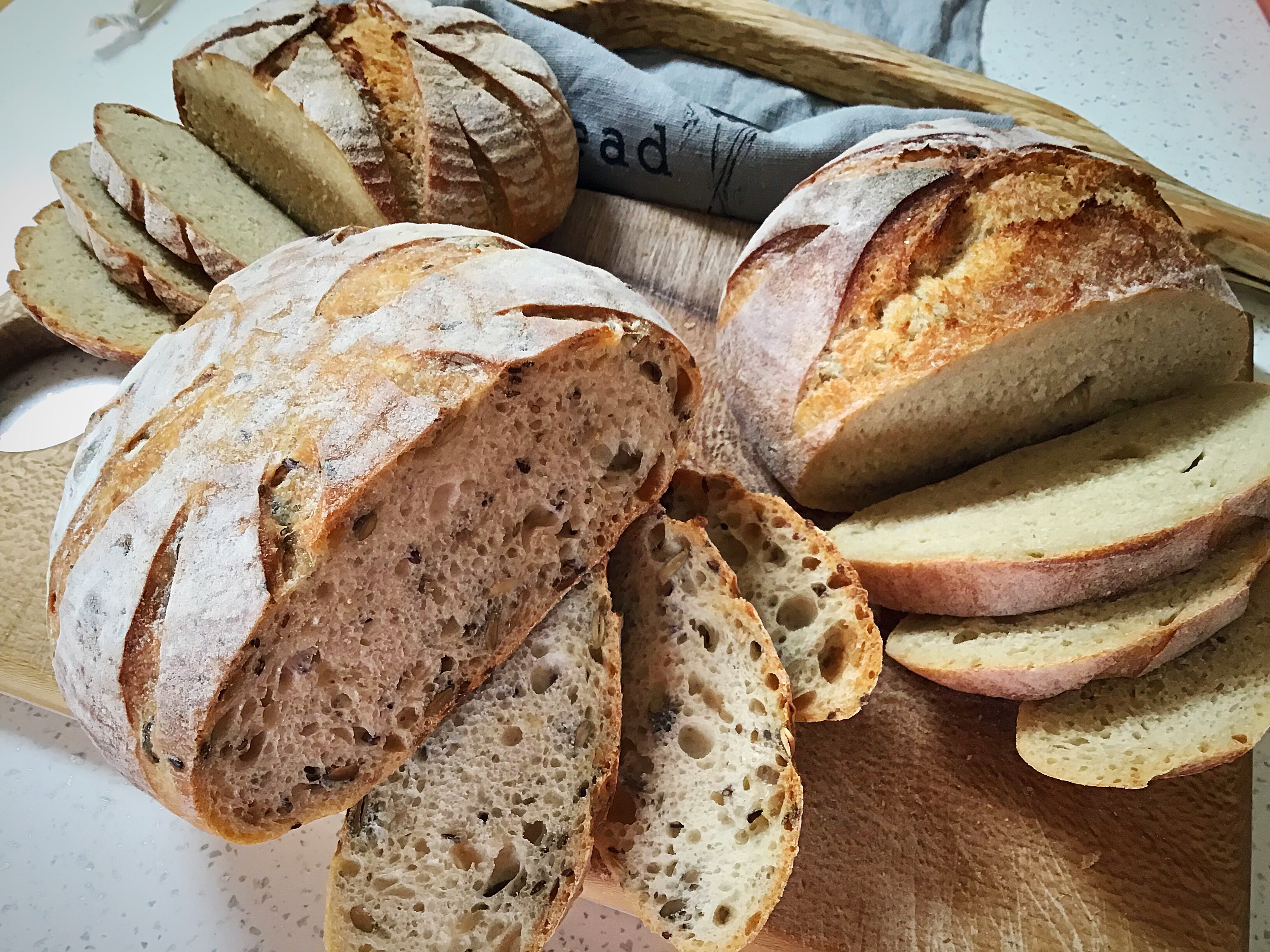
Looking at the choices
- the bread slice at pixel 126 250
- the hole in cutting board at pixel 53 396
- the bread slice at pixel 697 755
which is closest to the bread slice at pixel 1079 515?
the bread slice at pixel 697 755

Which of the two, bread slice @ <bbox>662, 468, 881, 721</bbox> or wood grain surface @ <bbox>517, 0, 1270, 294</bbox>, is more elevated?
wood grain surface @ <bbox>517, 0, 1270, 294</bbox>

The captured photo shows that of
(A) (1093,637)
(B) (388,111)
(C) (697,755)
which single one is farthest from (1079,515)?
(B) (388,111)

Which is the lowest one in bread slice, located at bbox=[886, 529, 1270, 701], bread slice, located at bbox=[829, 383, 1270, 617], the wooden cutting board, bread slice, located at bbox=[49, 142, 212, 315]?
the wooden cutting board

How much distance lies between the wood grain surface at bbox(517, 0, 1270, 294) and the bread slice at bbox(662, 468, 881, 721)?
151 centimetres

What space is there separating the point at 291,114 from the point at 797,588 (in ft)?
5.44

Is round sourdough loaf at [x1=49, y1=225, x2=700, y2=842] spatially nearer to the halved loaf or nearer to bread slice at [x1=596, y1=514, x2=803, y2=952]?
bread slice at [x1=596, y1=514, x2=803, y2=952]

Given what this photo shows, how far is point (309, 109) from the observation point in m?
2.03

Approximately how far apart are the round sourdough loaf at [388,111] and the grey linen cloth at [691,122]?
18 centimetres

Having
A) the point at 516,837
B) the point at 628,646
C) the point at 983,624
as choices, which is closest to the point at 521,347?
the point at 628,646

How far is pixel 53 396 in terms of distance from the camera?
2307 mm

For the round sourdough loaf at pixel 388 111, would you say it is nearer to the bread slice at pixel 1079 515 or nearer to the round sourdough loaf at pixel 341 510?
the round sourdough loaf at pixel 341 510

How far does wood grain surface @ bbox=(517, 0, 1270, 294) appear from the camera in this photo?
2.37m

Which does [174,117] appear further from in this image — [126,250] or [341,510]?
[341,510]

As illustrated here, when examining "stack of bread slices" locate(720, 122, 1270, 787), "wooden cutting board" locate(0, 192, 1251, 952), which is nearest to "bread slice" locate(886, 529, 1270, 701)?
"stack of bread slices" locate(720, 122, 1270, 787)
